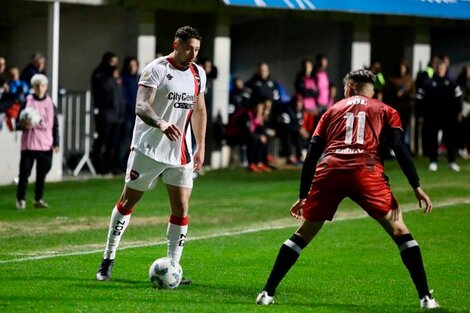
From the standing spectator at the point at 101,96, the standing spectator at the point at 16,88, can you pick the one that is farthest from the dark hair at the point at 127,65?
the standing spectator at the point at 16,88

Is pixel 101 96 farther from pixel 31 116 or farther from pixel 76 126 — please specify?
pixel 31 116

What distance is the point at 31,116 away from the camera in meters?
17.8

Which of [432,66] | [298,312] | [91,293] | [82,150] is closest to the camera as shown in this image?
[298,312]

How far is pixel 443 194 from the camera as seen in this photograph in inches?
828

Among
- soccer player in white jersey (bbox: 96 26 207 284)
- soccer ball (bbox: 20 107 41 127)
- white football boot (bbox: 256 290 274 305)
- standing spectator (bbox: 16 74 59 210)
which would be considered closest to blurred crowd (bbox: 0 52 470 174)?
standing spectator (bbox: 16 74 59 210)

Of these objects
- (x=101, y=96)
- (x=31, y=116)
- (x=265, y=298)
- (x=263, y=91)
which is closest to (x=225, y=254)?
(x=265, y=298)

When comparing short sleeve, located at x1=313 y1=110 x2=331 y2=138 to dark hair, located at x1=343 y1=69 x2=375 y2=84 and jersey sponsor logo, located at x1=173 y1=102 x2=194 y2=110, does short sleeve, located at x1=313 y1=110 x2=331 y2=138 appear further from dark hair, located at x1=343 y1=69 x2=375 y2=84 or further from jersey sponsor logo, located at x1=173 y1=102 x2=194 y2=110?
jersey sponsor logo, located at x1=173 y1=102 x2=194 y2=110

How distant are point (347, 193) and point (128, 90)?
47.0ft

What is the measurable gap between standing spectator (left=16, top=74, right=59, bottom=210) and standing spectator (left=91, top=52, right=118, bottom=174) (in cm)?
505

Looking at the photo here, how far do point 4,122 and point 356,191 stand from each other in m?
13.1

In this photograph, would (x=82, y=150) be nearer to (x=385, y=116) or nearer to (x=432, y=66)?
(x=432, y=66)

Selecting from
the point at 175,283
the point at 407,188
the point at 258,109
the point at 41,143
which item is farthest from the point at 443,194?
the point at 175,283

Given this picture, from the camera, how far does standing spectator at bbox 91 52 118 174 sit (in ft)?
76.1

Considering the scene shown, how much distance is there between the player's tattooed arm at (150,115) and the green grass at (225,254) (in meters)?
1.39
